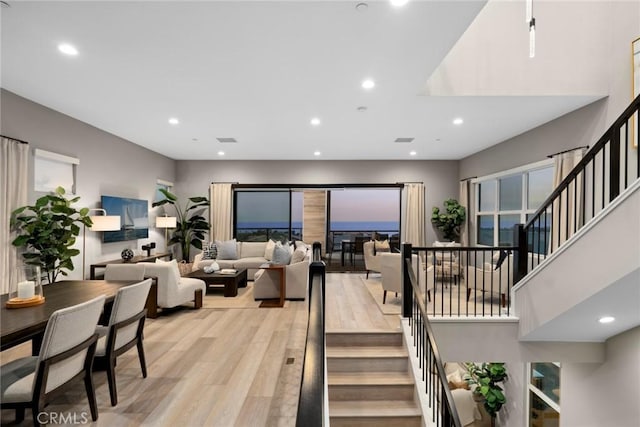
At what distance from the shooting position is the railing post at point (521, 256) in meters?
3.93

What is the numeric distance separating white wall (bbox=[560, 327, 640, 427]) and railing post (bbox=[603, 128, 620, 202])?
1721mm

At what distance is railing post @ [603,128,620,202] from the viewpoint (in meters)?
2.62

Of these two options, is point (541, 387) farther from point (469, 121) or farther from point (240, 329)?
point (240, 329)

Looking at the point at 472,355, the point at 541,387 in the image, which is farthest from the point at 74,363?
the point at 541,387

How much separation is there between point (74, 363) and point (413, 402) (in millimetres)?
3174

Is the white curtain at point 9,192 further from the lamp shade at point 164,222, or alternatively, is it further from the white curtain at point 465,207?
the white curtain at point 465,207

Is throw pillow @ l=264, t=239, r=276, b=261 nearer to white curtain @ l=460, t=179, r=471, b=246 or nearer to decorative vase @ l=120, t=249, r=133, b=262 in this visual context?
decorative vase @ l=120, t=249, r=133, b=262

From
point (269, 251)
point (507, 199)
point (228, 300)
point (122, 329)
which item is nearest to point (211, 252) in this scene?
point (269, 251)

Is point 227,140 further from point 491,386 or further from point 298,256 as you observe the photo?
point 491,386

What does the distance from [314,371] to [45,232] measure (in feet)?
14.5

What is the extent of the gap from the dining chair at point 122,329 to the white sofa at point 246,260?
3.93m

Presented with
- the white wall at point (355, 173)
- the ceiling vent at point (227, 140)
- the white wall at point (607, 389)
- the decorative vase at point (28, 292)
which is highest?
the ceiling vent at point (227, 140)

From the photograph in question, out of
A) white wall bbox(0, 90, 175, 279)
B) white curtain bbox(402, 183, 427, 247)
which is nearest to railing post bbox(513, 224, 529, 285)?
white curtain bbox(402, 183, 427, 247)

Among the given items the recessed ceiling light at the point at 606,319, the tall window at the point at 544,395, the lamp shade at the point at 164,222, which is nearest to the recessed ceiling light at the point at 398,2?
the recessed ceiling light at the point at 606,319
